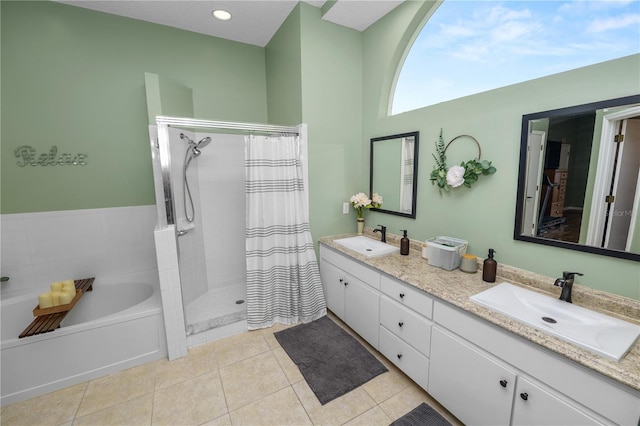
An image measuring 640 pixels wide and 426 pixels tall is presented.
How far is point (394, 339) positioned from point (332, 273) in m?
0.84

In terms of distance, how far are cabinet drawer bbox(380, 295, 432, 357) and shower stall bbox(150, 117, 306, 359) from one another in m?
1.32

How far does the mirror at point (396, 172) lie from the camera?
223 cm

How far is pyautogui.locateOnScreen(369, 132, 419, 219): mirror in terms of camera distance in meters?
2.23

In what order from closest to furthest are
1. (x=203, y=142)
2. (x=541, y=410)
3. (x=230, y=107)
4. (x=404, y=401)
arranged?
(x=541, y=410)
(x=404, y=401)
(x=203, y=142)
(x=230, y=107)

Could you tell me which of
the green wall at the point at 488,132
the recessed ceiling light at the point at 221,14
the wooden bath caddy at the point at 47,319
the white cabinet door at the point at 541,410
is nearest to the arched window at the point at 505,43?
the green wall at the point at 488,132

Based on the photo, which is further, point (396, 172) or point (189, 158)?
point (189, 158)

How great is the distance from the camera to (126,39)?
2.49 metres

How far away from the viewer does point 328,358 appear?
2.01 metres

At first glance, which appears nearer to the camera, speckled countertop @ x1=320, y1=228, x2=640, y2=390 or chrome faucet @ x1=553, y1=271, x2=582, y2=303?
speckled countertop @ x1=320, y1=228, x2=640, y2=390

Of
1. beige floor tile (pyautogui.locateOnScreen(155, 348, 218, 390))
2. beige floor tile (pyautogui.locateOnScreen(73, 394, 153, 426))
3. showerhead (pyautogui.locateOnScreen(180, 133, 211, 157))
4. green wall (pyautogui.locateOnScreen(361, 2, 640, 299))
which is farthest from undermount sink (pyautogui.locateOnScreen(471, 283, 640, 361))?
showerhead (pyautogui.locateOnScreen(180, 133, 211, 157))

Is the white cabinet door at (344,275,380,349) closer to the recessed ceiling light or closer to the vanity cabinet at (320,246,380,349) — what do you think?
the vanity cabinet at (320,246,380,349)

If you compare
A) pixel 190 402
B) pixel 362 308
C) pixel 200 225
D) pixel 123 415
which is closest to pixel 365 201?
pixel 362 308

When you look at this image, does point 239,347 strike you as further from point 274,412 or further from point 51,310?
point 51,310

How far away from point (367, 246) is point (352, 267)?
32cm
